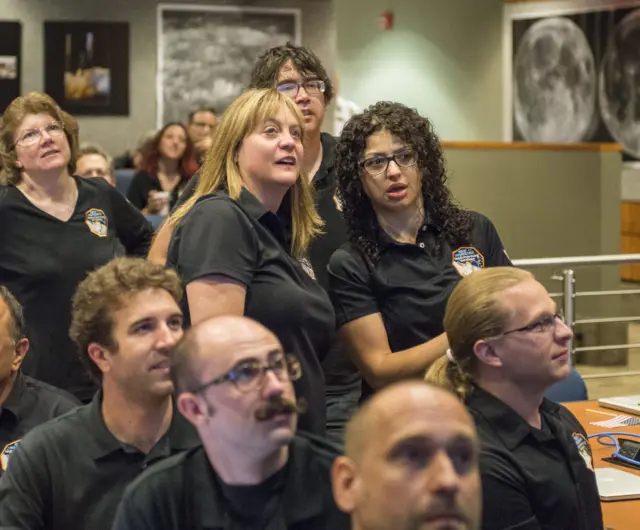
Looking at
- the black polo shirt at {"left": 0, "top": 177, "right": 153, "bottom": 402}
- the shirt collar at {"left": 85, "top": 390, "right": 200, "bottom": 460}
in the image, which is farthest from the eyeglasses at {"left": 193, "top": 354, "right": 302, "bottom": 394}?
the black polo shirt at {"left": 0, "top": 177, "right": 153, "bottom": 402}

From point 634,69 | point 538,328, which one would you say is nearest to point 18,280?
point 538,328

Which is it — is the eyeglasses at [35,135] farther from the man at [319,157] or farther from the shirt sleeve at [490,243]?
the shirt sleeve at [490,243]

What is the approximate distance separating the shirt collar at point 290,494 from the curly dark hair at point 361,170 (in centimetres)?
112

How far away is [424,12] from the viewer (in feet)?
37.9

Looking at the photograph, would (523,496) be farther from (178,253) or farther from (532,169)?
(532,169)

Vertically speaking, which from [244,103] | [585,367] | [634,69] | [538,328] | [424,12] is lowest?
[585,367]

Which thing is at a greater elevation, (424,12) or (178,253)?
(424,12)

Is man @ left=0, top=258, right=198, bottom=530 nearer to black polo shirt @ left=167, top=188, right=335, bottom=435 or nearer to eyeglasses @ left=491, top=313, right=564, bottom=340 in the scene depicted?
black polo shirt @ left=167, top=188, right=335, bottom=435

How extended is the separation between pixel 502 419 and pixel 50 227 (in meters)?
1.83

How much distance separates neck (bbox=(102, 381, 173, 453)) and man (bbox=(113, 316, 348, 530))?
36cm

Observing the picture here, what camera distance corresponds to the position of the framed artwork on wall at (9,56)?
831 centimetres

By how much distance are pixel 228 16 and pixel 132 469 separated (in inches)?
268

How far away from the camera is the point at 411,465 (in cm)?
156

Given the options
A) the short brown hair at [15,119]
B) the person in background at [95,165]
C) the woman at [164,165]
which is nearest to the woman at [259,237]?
the short brown hair at [15,119]
